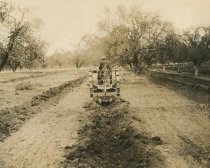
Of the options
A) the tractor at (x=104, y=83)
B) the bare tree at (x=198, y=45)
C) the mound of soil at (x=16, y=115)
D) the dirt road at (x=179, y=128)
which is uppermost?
the bare tree at (x=198, y=45)

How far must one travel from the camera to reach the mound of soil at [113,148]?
10241 millimetres

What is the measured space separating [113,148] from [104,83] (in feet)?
34.6

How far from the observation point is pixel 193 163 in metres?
9.67

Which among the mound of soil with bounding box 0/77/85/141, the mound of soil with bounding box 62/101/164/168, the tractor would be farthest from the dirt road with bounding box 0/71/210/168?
the tractor

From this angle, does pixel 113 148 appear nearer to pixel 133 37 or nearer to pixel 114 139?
pixel 114 139

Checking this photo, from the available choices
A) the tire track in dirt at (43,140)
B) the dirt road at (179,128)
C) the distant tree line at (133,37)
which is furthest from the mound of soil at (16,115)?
the distant tree line at (133,37)

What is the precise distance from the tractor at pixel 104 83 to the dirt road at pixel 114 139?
2816 millimetres

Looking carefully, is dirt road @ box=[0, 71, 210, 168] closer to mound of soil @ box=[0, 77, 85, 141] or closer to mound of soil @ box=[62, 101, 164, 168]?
mound of soil @ box=[62, 101, 164, 168]

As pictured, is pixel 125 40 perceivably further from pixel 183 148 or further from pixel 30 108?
pixel 183 148

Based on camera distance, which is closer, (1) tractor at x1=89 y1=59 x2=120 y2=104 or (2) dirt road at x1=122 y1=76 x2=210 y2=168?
(2) dirt road at x1=122 y1=76 x2=210 y2=168

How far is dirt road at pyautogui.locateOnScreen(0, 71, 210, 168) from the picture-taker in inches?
408

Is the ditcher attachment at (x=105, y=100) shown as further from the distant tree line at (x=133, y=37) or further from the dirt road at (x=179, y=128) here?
the distant tree line at (x=133, y=37)

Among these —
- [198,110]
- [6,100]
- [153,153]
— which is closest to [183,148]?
[153,153]

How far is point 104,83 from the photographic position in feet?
73.5
